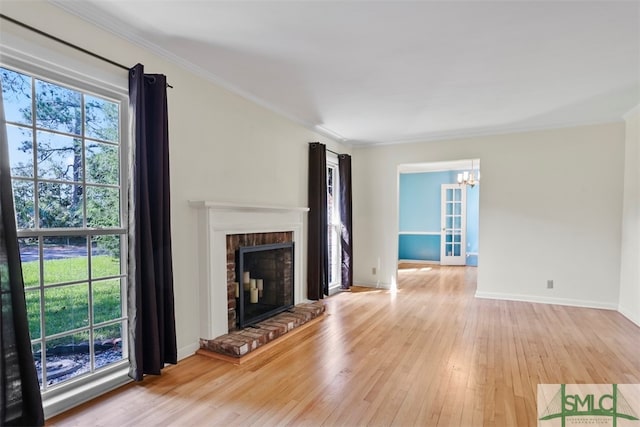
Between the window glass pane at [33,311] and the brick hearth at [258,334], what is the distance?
1280 millimetres

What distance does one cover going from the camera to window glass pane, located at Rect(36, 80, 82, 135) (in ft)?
6.84

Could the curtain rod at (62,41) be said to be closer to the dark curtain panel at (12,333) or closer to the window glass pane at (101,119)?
the window glass pane at (101,119)

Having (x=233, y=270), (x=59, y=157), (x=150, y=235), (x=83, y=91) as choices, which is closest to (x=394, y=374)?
(x=233, y=270)

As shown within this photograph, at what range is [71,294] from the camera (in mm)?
2250

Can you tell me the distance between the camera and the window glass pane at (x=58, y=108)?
2.09m

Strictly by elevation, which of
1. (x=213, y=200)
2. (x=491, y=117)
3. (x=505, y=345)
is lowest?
(x=505, y=345)

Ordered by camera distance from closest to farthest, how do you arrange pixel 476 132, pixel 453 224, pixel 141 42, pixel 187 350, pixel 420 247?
pixel 141 42 < pixel 187 350 < pixel 476 132 < pixel 453 224 < pixel 420 247

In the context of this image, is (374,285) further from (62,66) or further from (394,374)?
(62,66)

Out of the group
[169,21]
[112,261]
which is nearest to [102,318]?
[112,261]

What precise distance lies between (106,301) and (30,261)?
→ 589 millimetres

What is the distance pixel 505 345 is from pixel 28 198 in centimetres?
410

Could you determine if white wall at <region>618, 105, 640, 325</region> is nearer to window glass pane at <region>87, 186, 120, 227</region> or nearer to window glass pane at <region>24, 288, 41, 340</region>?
window glass pane at <region>87, 186, 120, 227</region>

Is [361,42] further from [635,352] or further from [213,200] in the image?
[635,352]

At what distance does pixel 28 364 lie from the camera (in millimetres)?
1829
